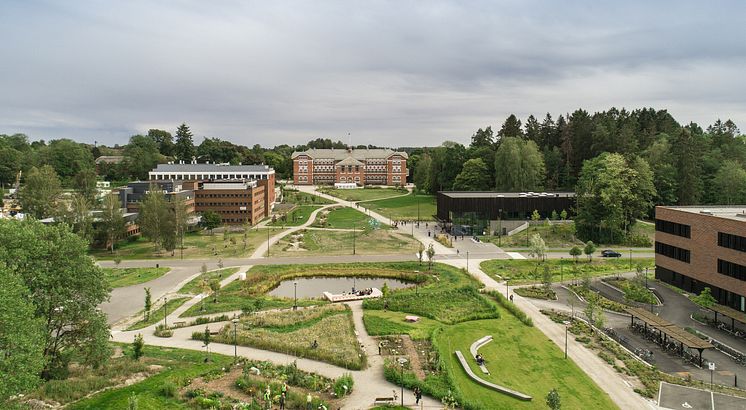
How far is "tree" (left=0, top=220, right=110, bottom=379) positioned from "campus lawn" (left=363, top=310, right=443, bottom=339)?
1733 centimetres

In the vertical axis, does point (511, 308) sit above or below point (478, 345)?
above

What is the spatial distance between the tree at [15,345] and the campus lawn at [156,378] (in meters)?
4.41

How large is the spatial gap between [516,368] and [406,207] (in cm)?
8502

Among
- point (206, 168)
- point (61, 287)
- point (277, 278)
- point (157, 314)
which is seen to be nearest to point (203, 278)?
point (277, 278)

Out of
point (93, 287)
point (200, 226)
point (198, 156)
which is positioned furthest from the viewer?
point (198, 156)

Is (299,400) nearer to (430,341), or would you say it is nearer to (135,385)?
(135,385)

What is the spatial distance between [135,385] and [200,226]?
63.4m

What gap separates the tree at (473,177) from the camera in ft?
365

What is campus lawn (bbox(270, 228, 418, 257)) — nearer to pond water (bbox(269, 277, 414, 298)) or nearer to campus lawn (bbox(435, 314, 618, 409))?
A: pond water (bbox(269, 277, 414, 298))

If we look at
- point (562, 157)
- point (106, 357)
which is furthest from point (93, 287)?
point (562, 157)

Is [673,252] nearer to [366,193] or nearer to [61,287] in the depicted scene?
[61,287]

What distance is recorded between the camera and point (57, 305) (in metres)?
24.5

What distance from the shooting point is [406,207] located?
11556 centimetres

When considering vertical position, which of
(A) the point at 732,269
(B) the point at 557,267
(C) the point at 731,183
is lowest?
(B) the point at 557,267
